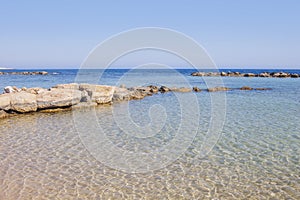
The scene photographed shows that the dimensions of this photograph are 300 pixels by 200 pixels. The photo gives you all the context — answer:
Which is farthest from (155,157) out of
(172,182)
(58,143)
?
(58,143)

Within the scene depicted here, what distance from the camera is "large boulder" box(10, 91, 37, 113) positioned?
15.5 metres

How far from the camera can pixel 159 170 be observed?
24.6ft

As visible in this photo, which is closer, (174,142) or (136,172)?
(136,172)

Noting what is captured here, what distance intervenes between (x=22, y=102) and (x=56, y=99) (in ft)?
6.28

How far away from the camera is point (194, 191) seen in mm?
6184

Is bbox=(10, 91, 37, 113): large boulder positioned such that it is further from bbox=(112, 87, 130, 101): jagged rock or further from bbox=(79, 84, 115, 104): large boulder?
bbox=(112, 87, 130, 101): jagged rock

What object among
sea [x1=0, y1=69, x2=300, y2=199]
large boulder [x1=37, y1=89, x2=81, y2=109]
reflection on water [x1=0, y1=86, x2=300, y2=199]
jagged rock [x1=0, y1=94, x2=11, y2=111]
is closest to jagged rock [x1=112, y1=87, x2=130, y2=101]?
large boulder [x1=37, y1=89, x2=81, y2=109]

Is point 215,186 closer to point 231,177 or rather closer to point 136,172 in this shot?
point 231,177

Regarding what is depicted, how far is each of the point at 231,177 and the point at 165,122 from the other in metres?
6.78

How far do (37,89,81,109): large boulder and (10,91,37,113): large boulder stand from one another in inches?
14.0

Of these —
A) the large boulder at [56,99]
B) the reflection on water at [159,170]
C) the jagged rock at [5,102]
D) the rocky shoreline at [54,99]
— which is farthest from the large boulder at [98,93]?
the reflection on water at [159,170]

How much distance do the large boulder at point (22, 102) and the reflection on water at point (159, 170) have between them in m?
3.94

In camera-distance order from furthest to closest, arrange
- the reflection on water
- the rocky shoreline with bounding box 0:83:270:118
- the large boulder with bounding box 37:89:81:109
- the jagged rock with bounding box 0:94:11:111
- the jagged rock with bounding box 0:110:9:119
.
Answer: the large boulder with bounding box 37:89:81:109, the rocky shoreline with bounding box 0:83:270:118, the jagged rock with bounding box 0:94:11:111, the jagged rock with bounding box 0:110:9:119, the reflection on water

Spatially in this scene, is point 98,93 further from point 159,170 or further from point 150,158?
point 159,170
